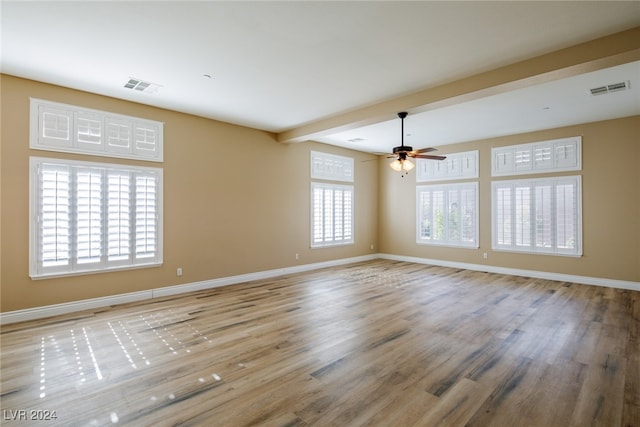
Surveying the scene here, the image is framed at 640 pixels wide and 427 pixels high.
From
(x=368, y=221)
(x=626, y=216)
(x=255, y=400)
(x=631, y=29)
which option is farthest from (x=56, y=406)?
(x=626, y=216)

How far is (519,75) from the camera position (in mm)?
3705

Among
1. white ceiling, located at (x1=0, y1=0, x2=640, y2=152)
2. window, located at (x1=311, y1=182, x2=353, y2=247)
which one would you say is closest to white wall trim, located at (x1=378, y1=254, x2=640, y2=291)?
window, located at (x1=311, y1=182, x2=353, y2=247)

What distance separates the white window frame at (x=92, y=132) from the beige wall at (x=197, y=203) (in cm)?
9

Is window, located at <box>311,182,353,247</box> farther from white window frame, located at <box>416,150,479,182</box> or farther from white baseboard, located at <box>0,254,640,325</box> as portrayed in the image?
white window frame, located at <box>416,150,479,182</box>

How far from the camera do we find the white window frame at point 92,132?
14.1 ft

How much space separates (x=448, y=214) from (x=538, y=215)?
6.48ft

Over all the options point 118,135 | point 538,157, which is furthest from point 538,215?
point 118,135

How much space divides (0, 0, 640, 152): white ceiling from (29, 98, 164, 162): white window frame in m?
0.36

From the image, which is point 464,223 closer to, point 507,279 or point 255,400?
point 507,279

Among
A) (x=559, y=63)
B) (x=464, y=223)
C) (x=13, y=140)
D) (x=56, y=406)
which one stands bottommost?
(x=56, y=406)

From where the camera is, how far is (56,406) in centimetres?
236

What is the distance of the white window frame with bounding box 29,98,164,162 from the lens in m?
4.31

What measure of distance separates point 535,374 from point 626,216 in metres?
5.03

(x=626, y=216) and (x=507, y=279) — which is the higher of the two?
(x=626, y=216)
